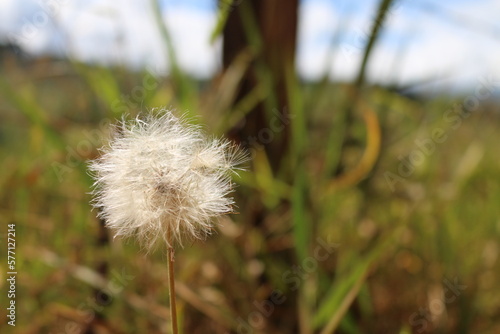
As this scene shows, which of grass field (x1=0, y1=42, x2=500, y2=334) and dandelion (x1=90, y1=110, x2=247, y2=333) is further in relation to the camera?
grass field (x1=0, y1=42, x2=500, y2=334)

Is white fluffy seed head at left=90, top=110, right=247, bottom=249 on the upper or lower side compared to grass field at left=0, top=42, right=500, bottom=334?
upper

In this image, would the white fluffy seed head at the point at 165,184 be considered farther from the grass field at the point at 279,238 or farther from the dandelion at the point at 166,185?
the grass field at the point at 279,238

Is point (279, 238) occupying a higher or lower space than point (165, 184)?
lower

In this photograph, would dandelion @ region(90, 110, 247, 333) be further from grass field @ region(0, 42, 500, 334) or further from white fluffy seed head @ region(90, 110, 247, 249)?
grass field @ region(0, 42, 500, 334)

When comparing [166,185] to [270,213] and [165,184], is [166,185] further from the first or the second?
[270,213]

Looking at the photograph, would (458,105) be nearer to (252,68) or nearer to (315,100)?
(315,100)

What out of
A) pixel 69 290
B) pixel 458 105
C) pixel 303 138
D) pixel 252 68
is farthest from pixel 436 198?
pixel 69 290

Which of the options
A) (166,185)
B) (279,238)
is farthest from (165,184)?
(279,238)

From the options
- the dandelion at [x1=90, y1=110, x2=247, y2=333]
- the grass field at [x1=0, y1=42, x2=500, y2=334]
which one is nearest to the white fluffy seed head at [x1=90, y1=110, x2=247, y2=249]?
the dandelion at [x1=90, y1=110, x2=247, y2=333]
